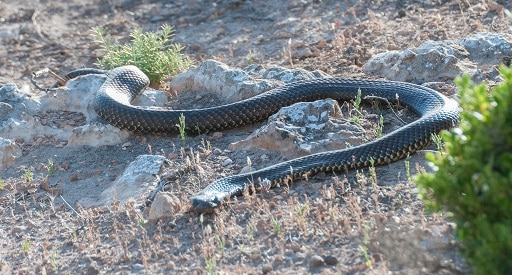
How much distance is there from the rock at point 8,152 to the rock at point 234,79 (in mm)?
2187

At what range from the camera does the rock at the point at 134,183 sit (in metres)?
8.55

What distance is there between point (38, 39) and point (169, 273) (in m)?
8.49

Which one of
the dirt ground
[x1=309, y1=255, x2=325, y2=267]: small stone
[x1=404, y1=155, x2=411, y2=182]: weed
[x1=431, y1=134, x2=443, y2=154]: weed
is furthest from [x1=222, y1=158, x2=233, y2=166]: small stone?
[x1=309, y1=255, x2=325, y2=267]: small stone

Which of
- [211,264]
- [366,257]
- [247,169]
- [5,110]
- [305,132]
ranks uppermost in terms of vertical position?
[366,257]

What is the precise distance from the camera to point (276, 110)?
387 inches

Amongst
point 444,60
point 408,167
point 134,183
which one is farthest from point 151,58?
point 408,167

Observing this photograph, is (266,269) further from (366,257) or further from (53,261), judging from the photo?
(53,261)

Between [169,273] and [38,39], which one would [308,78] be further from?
[38,39]

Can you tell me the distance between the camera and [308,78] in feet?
34.2

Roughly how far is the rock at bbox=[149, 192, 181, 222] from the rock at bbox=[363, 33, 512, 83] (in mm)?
3752

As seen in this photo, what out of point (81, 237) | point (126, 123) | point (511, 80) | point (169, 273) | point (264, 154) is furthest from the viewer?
point (126, 123)

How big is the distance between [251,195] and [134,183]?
1.38 metres

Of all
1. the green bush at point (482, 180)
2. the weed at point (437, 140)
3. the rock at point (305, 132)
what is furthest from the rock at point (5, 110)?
the green bush at point (482, 180)

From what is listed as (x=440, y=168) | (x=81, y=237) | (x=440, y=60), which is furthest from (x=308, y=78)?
(x=440, y=168)
